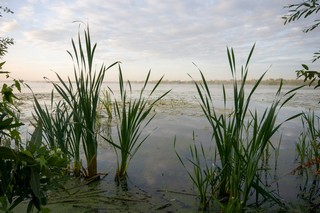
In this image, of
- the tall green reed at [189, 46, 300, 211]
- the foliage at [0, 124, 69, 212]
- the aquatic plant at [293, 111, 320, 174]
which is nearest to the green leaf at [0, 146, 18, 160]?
the foliage at [0, 124, 69, 212]

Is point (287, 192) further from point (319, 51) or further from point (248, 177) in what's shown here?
point (319, 51)

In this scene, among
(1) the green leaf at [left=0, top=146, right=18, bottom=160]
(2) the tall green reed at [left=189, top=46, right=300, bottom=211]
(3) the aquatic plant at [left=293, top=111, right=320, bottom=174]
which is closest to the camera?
(1) the green leaf at [left=0, top=146, right=18, bottom=160]

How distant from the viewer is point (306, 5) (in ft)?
5.40

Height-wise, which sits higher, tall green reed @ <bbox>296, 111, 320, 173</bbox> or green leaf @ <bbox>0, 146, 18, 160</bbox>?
green leaf @ <bbox>0, 146, 18, 160</bbox>

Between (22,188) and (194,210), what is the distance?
1.52m

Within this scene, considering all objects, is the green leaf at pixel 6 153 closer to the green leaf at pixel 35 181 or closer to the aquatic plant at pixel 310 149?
the green leaf at pixel 35 181

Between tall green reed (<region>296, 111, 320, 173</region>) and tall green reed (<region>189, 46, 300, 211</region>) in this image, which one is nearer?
tall green reed (<region>189, 46, 300, 211</region>)

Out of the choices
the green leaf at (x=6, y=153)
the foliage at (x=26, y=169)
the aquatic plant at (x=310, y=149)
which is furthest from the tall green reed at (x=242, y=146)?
the green leaf at (x=6, y=153)

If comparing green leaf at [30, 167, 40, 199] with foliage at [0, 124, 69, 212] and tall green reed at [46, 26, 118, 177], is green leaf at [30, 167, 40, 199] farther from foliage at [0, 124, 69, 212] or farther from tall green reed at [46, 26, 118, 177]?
tall green reed at [46, 26, 118, 177]

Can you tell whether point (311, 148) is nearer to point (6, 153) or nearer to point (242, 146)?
point (242, 146)

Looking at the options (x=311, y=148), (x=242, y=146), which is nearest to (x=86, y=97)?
(x=242, y=146)

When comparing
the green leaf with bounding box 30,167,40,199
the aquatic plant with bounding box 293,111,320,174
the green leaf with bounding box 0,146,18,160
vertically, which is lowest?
the aquatic plant with bounding box 293,111,320,174

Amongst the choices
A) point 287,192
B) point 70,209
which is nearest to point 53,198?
point 70,209

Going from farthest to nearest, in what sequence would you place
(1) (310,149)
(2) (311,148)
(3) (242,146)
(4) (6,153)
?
(1) (310,149) → (2) (311,148) → (3) (242,146) → (4) (6,153)
